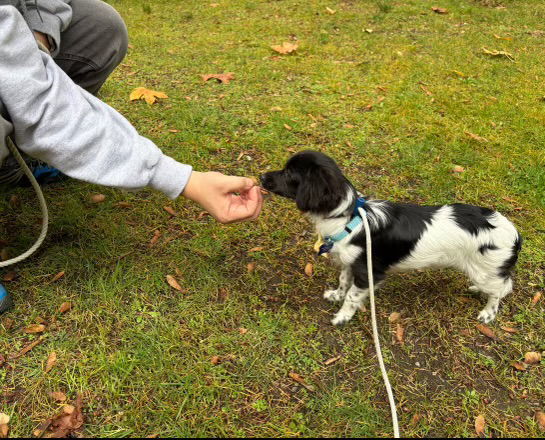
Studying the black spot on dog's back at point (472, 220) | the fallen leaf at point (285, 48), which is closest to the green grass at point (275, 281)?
the fallen leaf at point (285, 48)

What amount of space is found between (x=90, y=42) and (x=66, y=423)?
252cm

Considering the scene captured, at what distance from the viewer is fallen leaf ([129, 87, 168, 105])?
466cm

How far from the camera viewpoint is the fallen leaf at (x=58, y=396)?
7.28ft

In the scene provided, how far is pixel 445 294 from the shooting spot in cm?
298

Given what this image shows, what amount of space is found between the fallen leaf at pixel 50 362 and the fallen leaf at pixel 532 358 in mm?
2730

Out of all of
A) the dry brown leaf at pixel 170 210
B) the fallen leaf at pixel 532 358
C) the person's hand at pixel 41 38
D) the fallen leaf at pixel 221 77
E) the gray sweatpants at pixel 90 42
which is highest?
the person's hand at pixel 41 38

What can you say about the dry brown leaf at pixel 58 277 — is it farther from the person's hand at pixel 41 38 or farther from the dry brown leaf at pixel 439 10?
the dry brown leaf at pixel 439 10

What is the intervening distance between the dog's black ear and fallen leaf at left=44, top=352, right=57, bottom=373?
5.31ft

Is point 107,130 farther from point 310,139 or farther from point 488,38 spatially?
point 488,38

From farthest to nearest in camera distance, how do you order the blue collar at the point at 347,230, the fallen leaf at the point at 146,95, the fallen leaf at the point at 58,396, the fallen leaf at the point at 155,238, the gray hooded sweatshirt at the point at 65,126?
the fallen leaf at the point at 146,95, the fallen leaf at the point at 155,238, the blue collar at the point at 347,230, the fallen leaf at the point at 58,396, the gray hooded sweatshirt at the point at 65,126

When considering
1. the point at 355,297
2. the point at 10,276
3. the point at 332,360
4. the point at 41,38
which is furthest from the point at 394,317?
the point at 41,38

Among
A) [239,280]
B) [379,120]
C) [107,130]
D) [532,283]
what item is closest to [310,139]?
[379,120]

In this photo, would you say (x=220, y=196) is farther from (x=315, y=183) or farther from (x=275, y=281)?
(x=275, y=281)

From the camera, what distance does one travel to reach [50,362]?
238cm
